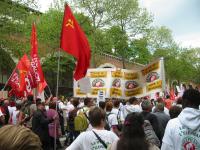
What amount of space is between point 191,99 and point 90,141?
1250mm

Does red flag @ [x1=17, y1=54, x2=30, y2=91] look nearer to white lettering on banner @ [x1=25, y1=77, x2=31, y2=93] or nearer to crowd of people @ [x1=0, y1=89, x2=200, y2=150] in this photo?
white lettering on banner @ [x1=25, y1=77, x2=31, y2=93]

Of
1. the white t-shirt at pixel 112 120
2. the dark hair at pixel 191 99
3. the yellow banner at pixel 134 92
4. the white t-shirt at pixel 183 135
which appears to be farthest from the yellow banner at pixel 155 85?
the white t-shirt at pixel 183 135

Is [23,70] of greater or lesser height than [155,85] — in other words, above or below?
above

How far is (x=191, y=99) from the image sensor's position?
5.32 meters

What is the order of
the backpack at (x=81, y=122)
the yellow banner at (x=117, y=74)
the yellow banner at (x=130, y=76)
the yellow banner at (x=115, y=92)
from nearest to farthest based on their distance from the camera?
the backpack at (x=81, y=122), the yellow banner at (x=130, y=76), the yellow banner at (x=117, y=74), the yellow banner at (x=115, y=92)

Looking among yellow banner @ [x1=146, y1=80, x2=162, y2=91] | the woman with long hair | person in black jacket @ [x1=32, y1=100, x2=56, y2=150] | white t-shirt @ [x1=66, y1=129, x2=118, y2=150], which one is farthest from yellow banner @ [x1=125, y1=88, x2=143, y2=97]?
the woman with long hair

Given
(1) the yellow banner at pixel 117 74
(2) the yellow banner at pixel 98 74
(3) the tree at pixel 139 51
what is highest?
(3) the tree at pixel 139 51

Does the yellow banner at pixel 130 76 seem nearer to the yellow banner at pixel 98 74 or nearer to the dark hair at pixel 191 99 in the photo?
the yellow banner at pixel 98 74

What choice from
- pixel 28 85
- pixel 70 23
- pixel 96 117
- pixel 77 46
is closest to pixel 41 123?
pixel 77 46

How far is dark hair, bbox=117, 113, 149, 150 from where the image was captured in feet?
12.5

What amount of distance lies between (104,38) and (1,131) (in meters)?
46.8

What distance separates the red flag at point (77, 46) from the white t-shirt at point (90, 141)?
17.7ft

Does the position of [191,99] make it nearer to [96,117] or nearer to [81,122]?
[96,117]

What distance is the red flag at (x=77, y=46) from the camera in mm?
11000
